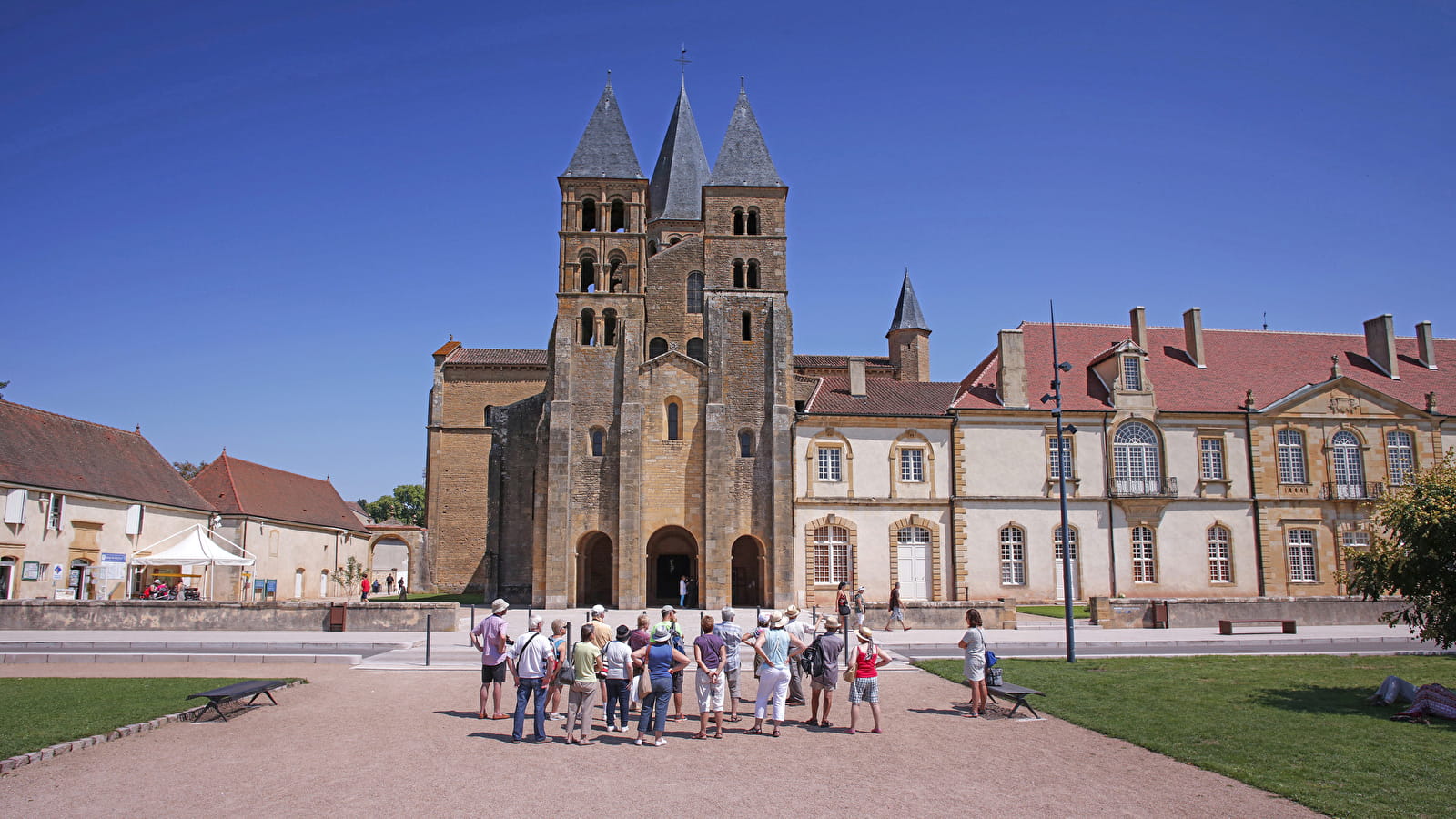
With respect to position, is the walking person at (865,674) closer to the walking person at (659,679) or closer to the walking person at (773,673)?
the walking person at (773,673)

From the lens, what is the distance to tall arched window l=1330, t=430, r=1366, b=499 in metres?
36.4

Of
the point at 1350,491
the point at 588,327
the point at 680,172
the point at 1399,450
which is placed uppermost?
the point at 680,172

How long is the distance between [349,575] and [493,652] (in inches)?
1745

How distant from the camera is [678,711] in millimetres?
12547

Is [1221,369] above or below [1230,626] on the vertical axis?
above

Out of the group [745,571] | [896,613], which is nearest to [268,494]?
[745,571]

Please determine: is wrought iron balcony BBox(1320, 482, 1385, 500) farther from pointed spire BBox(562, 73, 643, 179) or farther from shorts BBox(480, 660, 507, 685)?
shorts BBox(480, 660, 507, 685)

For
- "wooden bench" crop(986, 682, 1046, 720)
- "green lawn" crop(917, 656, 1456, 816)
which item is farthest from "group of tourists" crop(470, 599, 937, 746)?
"green lawn" crop(917, 656, 1456, 816)

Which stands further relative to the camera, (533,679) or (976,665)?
(976,665)

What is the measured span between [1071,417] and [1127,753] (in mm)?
27070

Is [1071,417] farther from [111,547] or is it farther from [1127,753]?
[111,547]

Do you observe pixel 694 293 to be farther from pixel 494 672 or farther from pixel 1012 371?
pixel 494 672

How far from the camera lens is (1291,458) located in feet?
120

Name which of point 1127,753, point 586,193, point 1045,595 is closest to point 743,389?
point 586,193
